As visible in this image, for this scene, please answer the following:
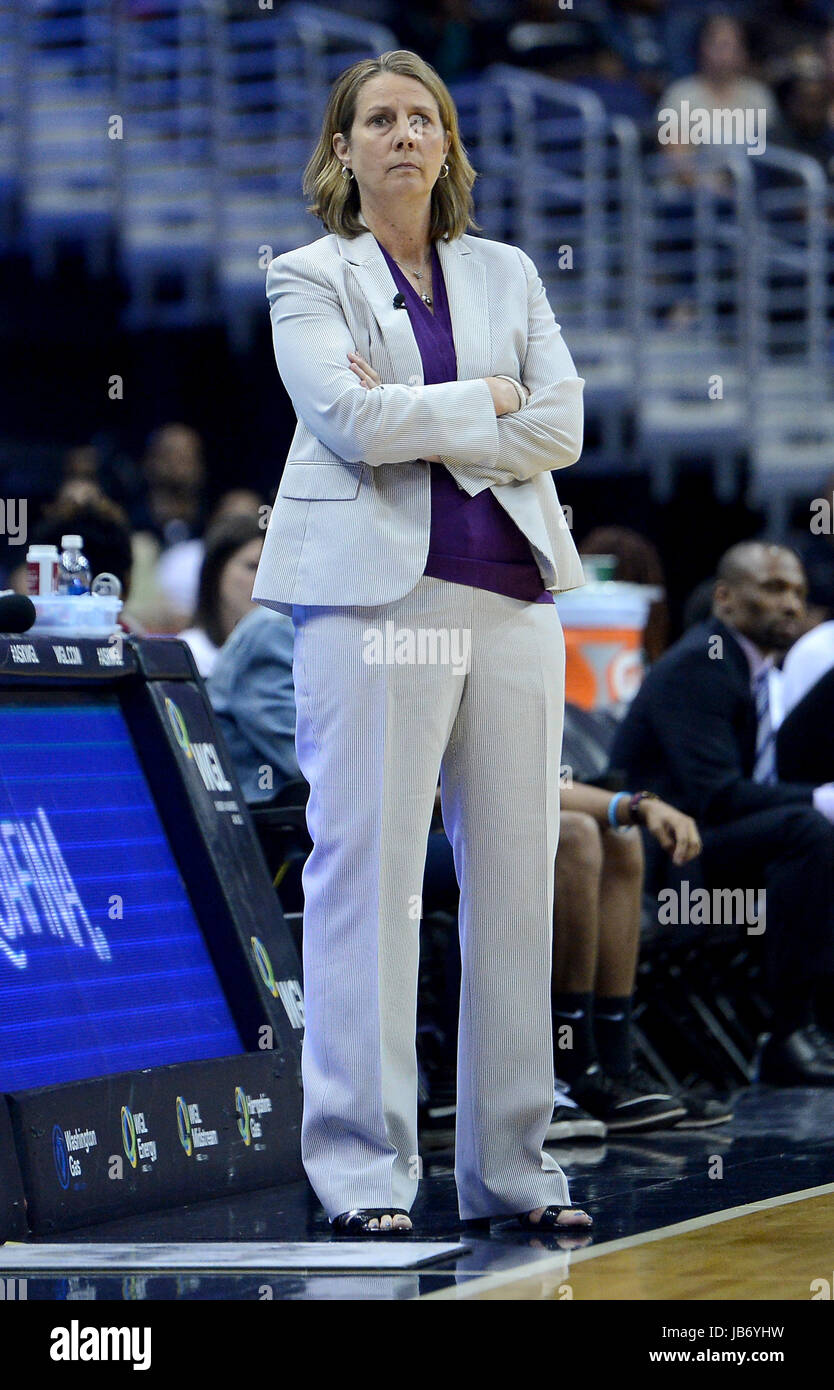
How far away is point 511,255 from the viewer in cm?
304

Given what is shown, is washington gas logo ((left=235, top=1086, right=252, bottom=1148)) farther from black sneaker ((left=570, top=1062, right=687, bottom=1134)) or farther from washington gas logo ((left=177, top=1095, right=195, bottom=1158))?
black sneaker ((left=570, top=1062, right=687, bottom=1134))

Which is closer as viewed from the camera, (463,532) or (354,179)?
(463,532)

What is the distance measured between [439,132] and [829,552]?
17.1 ft

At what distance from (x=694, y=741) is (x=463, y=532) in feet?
7.07

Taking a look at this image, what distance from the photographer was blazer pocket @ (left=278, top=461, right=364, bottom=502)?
2842 mm

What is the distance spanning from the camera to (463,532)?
286 cm

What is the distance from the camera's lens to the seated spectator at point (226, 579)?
4930 mm

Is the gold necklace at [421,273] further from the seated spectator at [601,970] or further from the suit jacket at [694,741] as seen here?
the suit jacket at [694,741]

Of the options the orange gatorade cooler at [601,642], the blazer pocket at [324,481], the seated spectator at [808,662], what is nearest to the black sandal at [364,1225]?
the blazer pocket at [324,481]

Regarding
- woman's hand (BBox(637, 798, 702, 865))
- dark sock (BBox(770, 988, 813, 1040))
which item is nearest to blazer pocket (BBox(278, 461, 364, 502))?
woman's hand (BBox(637, 798, 702, 865))

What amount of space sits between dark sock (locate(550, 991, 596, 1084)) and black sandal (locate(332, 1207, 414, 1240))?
4.09 feet

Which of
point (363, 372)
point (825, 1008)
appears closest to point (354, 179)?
point (363, 372)

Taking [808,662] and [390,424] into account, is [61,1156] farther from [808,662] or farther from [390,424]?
[808,662]

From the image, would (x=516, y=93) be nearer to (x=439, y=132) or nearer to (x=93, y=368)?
(x=93, y=368)
